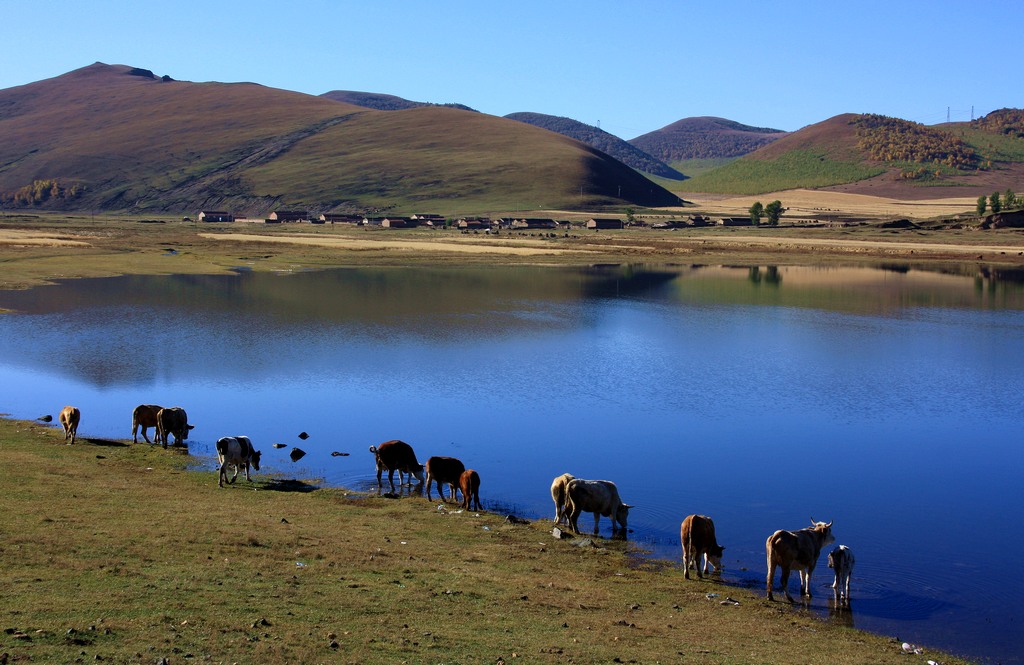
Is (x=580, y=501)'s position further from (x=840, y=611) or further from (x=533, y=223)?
(x=533, y=223)

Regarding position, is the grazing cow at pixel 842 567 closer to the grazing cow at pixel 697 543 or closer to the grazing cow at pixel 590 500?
the grazing cow at pixel 697 543

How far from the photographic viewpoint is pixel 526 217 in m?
174

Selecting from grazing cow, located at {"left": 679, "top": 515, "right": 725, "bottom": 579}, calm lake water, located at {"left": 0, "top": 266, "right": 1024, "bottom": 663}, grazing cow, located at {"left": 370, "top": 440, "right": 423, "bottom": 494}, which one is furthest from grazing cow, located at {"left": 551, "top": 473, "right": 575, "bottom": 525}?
grazing cow, located at {"left": 370, "top": 440, "right": 423, "bottom": 494}

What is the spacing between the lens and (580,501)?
761 inches

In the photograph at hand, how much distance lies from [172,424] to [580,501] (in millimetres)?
11913

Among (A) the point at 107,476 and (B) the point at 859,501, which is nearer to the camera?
(A) the point at 107,476

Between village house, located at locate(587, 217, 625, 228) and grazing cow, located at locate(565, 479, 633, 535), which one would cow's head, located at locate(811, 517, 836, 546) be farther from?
village house, located at locate(587, 217, 625, 228)

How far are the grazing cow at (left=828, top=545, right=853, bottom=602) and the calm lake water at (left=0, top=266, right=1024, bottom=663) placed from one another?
32 centimetres

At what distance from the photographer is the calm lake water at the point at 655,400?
19.9 m

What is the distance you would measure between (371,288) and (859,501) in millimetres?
53526

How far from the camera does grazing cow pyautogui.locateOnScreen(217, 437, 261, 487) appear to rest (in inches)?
829

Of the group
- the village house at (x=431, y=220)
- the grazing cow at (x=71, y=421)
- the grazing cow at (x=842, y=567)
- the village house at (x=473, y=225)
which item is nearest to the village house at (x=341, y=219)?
the village house at (x=431, y=220)

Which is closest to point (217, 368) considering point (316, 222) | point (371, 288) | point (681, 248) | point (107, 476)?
point (107, 476)

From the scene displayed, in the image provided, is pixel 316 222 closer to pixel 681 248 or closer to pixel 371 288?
pixel 681 248
